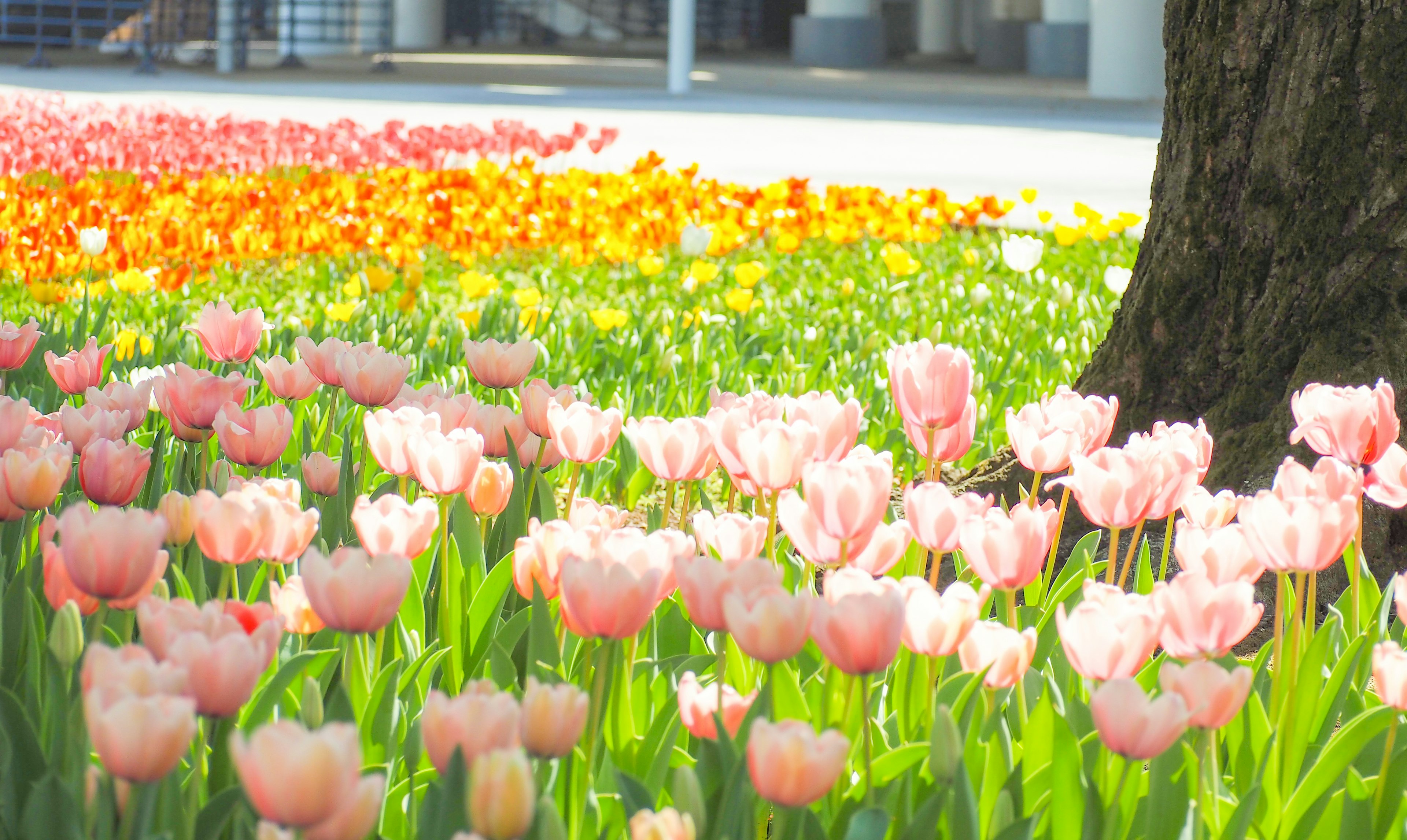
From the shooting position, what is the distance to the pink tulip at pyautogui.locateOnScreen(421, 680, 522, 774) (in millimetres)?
915

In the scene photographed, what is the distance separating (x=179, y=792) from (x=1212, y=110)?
205cm

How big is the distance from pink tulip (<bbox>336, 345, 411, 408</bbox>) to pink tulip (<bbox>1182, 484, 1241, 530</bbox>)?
0.93 m

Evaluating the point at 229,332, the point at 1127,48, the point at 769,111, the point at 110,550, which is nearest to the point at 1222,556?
the point at 110,550

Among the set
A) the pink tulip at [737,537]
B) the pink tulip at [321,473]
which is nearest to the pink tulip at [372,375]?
the pink tulip at [321,473]

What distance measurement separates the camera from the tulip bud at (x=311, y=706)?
1.06 metres

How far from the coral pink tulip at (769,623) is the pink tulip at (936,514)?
269 mm

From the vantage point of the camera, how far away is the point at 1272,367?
2381 mm

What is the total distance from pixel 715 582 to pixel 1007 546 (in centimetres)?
27

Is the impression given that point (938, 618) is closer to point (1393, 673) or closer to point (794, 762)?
point (794, 762)

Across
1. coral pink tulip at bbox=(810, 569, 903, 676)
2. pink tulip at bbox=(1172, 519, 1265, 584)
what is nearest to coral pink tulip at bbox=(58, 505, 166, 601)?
coral pink tulip at bbox=(810, 569, 903, 676)

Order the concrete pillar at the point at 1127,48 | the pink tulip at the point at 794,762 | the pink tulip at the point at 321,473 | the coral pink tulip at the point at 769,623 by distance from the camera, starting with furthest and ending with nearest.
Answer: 1. the concrete pillar at the point at 1127,48
2. the pink tulip at the point at 321,473
3. the coral pink tulip at the point at 769,623
4. the pink tulip at the point at 794,762

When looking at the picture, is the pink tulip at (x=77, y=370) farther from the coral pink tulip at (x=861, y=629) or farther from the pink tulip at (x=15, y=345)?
the coral pink tulip at (x=861, y=629)

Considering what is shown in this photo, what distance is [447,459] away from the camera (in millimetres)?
1355

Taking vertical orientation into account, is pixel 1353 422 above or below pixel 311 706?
above
